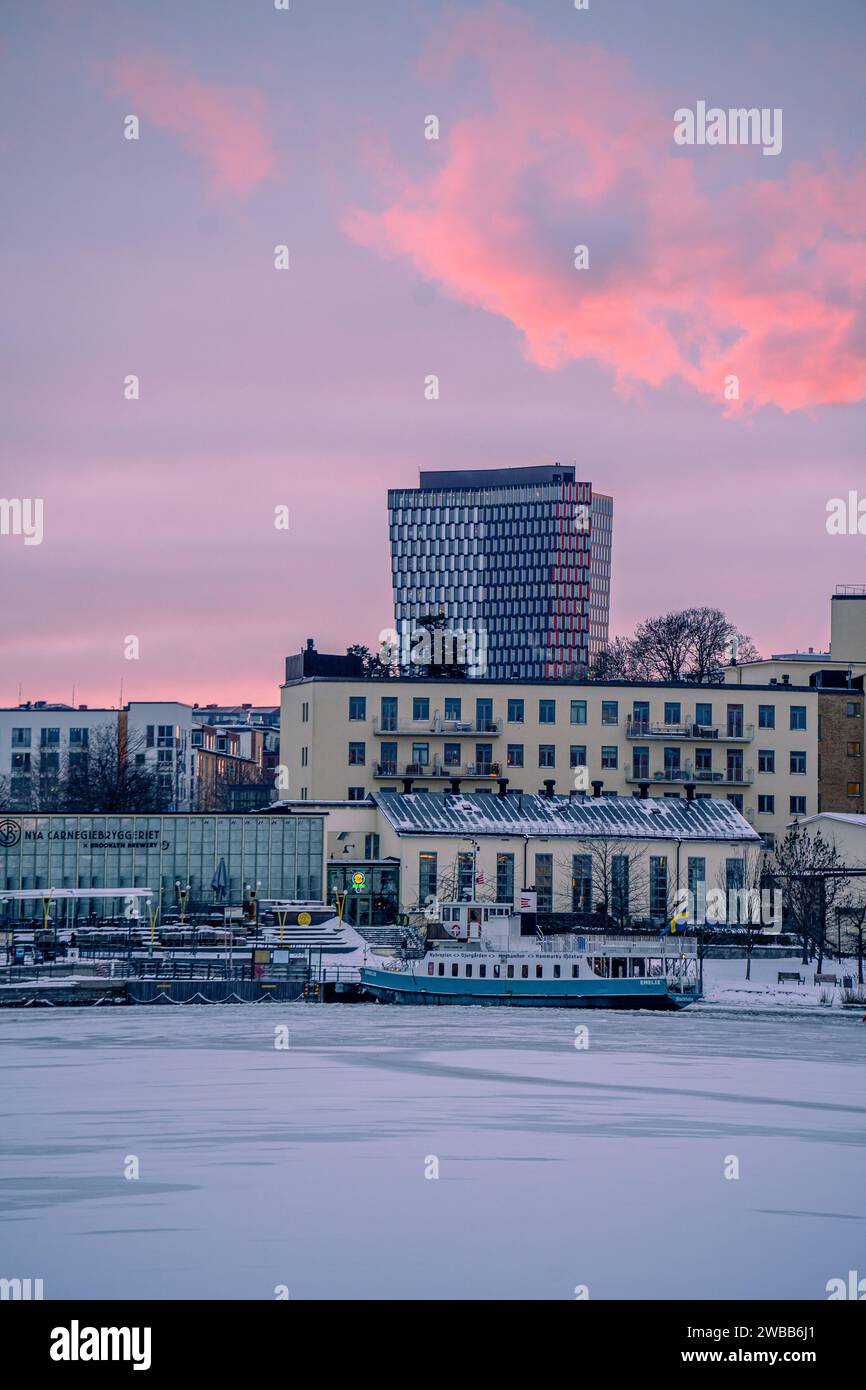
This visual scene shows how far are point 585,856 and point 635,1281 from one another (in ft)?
256

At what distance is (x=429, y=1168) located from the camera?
2991cm

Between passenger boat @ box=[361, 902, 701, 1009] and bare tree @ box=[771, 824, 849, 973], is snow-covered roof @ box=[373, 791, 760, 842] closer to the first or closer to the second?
bare tree @ box=[771, 824, 849, 973]

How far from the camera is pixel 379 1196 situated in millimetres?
27516

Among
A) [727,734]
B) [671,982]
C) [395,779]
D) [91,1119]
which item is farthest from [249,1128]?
[727,734]

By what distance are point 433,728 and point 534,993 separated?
41601 mm

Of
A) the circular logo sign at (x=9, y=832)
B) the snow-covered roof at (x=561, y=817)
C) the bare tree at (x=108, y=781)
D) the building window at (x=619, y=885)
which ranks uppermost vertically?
the bare tree at (x=108, y=781)

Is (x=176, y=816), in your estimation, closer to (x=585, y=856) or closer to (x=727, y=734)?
(x=585, y=856)

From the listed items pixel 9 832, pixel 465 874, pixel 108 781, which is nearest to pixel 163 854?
pixel 9 832

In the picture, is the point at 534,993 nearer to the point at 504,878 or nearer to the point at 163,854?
the point at 504,878

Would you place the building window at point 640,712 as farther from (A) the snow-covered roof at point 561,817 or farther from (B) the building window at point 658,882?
(B) the building window at point 658,882

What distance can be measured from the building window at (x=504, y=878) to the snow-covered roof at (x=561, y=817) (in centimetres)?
165

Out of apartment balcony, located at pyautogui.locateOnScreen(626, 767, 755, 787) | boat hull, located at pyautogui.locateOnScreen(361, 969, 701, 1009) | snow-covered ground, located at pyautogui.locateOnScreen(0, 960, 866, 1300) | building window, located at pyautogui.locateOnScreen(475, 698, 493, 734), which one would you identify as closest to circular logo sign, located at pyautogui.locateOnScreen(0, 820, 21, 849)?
boat hull, located at pyautogui.locateOnScreen(361, 969, 701, 1009)

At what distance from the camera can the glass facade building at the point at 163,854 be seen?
318ft

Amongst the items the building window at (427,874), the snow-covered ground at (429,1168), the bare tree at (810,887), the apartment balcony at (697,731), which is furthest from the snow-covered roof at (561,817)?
the snow-covered ground at (429,1168)
